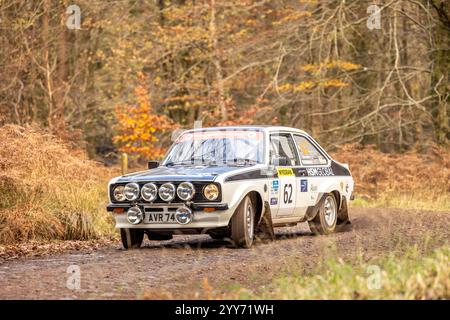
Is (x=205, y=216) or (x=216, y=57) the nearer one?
(x=205, y=216)

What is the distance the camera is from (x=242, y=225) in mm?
12062

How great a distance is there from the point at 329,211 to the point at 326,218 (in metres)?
0.18

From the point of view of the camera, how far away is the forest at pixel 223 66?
1050 inches

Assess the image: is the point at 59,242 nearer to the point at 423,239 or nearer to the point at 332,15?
the point at 423,239

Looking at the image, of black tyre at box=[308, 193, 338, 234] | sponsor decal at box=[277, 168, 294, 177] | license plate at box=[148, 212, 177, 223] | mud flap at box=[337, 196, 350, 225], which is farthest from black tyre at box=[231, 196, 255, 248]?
mud flap at box=[337, 196, 350, 225]

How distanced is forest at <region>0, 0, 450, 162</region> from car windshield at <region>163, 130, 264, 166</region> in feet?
38.6

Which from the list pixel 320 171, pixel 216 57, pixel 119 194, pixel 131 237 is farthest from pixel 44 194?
pixel 216 57

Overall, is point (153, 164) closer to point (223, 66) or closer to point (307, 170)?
point (307, 170)

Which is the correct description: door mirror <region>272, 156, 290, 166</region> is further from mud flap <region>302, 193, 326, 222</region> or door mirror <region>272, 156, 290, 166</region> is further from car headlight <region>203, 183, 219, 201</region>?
car headlight <region>203, 183, 219, 201</region>

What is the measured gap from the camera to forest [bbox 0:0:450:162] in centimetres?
2667

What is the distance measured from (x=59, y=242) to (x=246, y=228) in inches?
126

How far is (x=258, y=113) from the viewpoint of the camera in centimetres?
3169

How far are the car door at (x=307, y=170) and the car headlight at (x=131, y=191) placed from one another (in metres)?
2.71
